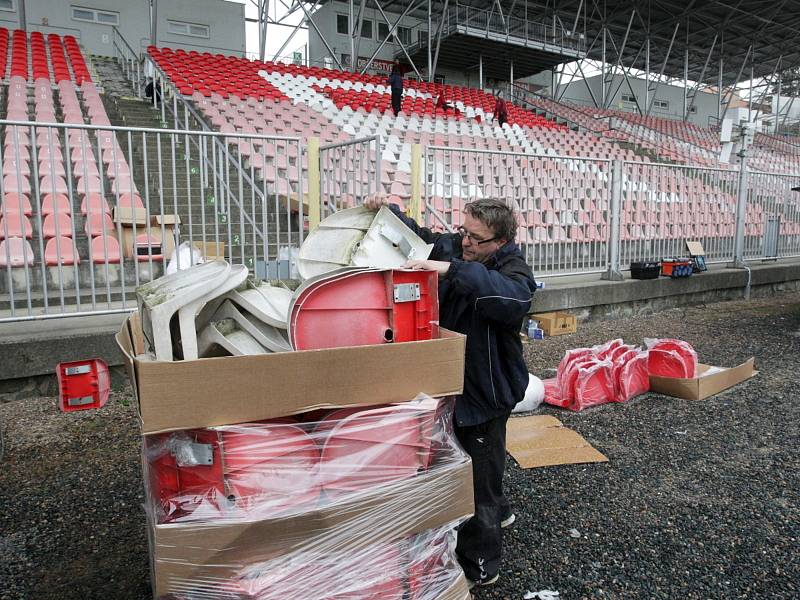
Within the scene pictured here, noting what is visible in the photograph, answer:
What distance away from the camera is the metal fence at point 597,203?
21.8 feet

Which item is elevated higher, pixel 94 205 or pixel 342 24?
pixel 342 24

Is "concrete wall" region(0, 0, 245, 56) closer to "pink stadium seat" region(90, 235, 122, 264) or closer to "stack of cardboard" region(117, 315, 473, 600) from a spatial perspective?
"pink stadium seat" region(90, 235, 122, 264)

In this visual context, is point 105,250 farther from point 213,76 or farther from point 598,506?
point 213,76

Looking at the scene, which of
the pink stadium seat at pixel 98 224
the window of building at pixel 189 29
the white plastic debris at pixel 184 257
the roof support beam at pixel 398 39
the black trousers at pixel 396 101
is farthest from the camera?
the roof support beam at pixel 398 39

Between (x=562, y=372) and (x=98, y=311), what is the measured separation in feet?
12.4

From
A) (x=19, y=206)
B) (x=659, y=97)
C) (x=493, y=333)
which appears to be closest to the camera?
(x=493, y=333)

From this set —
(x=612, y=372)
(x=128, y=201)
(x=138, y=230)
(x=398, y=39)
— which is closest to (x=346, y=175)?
(x=138, y=230)

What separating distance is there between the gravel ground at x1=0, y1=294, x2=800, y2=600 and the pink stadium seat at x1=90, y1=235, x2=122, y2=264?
3.69 ft

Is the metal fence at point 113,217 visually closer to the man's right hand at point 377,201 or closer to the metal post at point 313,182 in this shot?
the metal post at point 313,182

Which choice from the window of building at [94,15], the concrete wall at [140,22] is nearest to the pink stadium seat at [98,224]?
the concrete wall at [140,22]

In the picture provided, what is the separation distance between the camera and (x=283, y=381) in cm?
151

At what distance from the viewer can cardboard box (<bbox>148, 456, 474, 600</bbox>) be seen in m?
1.42

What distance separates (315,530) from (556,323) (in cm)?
551

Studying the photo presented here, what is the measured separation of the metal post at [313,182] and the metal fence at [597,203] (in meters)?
1.26
